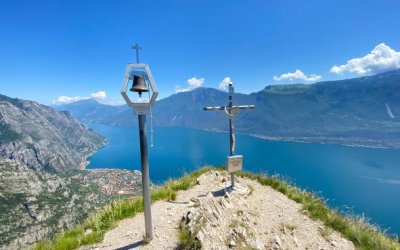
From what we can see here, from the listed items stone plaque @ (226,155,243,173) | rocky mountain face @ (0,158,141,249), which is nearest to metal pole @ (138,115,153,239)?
stone plaque @ (226,155,243,173)

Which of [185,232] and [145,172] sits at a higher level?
[145,172]

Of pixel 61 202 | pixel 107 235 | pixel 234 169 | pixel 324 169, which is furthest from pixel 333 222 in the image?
pixel 324 169

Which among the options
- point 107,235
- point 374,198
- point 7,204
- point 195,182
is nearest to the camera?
point 107,235

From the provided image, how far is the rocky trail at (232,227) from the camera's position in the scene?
835 centimetres

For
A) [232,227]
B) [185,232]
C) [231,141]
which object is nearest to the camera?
[185,232]

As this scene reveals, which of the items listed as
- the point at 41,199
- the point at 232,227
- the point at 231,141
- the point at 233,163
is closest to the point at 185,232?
the point at 232,227

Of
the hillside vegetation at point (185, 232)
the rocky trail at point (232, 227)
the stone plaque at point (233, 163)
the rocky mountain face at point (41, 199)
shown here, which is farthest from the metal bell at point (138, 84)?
the rocky mountain face at point (41, 199)

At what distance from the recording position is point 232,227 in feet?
28.8

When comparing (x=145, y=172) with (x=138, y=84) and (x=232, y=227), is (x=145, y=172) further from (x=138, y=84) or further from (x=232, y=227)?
(x=232, y=227)

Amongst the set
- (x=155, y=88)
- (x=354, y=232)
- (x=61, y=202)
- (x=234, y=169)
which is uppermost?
(x=155, y=88)

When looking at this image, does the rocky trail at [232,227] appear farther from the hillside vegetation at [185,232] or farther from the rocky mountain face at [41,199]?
the rocky mountain face at [41,199]

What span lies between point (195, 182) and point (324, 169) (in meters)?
194

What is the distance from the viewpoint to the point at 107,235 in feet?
30.2

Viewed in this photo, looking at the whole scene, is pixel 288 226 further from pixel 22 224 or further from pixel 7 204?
pixel 7 204
